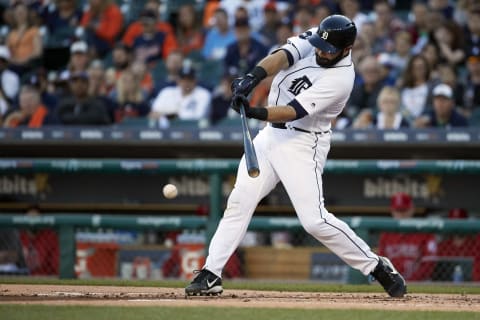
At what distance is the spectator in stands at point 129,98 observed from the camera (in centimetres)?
1108

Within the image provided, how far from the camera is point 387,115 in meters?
9.62

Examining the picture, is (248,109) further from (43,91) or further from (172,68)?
(43,91)

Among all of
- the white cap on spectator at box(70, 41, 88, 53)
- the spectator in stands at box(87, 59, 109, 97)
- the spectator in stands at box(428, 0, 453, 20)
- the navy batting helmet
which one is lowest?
the spectator in stands at box(87, 59, 109, 97)

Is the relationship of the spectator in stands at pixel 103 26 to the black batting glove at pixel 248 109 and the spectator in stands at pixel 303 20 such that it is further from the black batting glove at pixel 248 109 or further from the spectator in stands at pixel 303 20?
the black batting glove at pixel 248 109

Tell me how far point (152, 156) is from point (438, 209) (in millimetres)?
2782

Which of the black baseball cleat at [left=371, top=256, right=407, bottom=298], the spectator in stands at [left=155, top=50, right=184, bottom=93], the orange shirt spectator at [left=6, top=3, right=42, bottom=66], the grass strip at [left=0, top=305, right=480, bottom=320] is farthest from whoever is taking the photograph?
the orange shirt spectator at [left=6, top=3, right=42, bottom=66]

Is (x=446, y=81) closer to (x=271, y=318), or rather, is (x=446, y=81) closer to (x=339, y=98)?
(x=339, y=98)

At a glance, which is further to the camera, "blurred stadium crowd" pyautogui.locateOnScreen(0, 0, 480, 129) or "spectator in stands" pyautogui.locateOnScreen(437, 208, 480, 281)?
"blurred stadium crowd" pyautogui.locateOnScreen(0, 0, 480, 129)

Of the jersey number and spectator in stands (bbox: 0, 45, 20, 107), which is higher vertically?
the jersey number

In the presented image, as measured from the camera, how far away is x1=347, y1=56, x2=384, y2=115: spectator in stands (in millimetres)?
10406

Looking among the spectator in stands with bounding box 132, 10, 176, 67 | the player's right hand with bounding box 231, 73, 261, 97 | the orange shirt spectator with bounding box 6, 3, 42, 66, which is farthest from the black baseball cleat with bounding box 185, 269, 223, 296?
the orange shirt spectator with bounding box 6, 3, 42, 66

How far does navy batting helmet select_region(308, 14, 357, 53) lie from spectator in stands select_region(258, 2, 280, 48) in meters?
5.88

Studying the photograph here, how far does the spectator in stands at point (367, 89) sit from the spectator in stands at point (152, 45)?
2.99 meters

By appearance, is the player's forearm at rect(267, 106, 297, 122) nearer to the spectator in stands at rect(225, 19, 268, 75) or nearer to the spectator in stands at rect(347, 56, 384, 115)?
the spectator in stands at rect(347, 56, 384, 115)
